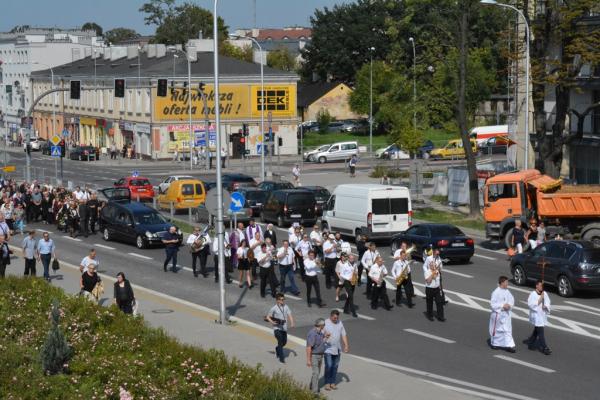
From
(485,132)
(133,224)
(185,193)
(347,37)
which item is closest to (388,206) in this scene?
(133,224)

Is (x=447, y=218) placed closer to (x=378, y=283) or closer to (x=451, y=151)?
(x=378, y=283)

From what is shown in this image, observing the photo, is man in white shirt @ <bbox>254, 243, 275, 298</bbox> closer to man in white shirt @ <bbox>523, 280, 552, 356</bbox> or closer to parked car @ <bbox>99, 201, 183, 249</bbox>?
man in white shirt @ <bbox>523, 280, 552, 356</bbox>

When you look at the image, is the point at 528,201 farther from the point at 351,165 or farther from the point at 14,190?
the point at 351,165

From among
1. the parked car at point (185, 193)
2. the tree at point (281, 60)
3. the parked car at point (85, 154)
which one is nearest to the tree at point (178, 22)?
the tree at point (281, 60)

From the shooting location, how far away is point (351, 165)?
66.6 metres

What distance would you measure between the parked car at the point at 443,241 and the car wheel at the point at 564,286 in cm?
538

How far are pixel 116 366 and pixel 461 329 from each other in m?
9.37

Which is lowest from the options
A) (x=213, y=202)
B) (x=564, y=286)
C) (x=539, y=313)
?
(x=564, y=286)

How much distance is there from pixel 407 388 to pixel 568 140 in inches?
1147

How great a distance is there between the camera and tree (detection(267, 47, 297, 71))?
433ft

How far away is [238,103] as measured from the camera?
85438 mm

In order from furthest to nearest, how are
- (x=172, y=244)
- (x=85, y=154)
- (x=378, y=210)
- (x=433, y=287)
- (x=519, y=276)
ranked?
(x=85, y=154) < (x=378, y=210) < (x=172, y=244) < (x=519, y=276) < (x=433, y=287)

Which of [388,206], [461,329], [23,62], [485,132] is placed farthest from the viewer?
[23,62]

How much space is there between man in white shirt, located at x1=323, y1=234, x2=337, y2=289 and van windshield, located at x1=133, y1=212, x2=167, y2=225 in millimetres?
10687
